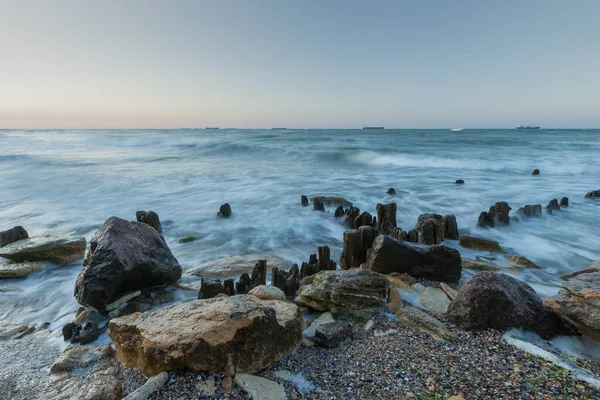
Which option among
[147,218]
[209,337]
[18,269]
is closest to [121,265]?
[209,337]

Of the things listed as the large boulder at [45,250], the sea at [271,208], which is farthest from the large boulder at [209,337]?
the large boulder at [45,250]

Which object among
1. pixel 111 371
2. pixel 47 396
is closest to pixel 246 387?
pixel 111 371

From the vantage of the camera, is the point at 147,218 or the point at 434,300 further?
the point at 147,218

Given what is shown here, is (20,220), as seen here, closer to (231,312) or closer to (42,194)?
(42,194)

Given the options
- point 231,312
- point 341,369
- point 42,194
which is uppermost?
point 231,312

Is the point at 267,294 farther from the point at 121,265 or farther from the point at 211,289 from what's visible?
the point at 121,265

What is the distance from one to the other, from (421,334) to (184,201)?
1040cm

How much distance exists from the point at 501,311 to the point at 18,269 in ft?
22.2

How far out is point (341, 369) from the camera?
264 cm

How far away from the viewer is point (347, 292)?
3.71m

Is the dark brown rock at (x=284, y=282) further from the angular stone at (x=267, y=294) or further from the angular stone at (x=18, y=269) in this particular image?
the angular stone at (x=18, y=269)

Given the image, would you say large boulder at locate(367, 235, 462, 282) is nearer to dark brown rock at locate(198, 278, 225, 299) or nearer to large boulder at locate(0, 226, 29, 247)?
dark brown rock at locate(198, 278, 225, 299)

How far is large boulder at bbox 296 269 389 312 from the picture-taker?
3.67 metres

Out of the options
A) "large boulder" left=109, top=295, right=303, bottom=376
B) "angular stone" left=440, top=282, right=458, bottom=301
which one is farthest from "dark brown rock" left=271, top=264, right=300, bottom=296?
"angular stone" left=440, top=282, right=458, bottom=301
